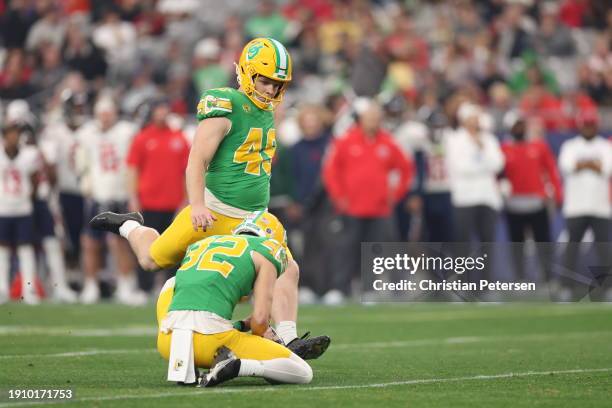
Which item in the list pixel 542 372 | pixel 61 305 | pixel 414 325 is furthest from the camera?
pixel 61 305

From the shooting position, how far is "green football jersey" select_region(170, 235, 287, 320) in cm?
786

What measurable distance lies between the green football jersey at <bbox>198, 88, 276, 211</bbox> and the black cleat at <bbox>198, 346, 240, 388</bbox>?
1.65m

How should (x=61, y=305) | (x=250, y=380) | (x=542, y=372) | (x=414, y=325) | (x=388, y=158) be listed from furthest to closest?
1. (x=388, y=158)
2. (x=61, y=305)
3. (x=414, y=325)
4. (x=542, y=372)
5. (x=250, y=380)

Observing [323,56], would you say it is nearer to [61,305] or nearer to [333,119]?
[333,119]

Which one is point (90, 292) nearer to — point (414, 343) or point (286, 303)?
point (414, 343)

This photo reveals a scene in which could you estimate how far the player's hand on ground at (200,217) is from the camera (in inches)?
Answer: 338

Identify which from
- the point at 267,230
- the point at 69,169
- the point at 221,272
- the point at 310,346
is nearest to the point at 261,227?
the point at 267,230

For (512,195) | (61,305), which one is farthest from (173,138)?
(512,195)

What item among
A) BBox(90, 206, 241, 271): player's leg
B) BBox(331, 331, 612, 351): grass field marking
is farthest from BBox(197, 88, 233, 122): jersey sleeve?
BBox(331, 331, 612, 351): grass field marking

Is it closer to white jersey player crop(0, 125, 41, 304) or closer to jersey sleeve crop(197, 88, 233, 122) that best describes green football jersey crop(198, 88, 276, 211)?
jersey sleeve crop(197, 88, 233, 122)

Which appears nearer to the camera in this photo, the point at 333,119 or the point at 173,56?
the point at 333,119

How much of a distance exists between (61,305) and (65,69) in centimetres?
698

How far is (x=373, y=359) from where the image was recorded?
32.9ft

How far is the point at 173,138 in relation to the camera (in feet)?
55.6
